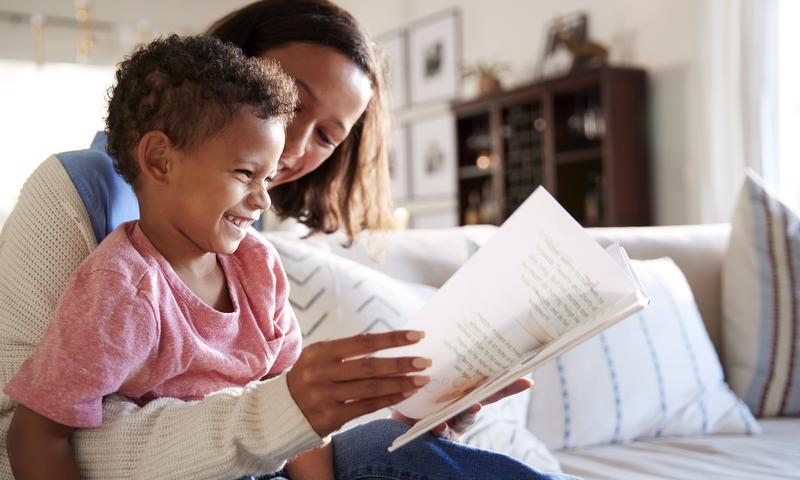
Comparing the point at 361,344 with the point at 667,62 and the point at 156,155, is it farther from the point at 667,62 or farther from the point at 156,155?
the point at 667,62

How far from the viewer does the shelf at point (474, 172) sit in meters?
4.93

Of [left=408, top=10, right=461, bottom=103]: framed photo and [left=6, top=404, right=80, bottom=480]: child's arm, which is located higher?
[left=408, top=10, right=461, bottom=103]: framed photo

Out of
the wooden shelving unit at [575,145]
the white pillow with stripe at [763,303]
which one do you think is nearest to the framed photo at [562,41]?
the wooden shelving unit at [575,145]

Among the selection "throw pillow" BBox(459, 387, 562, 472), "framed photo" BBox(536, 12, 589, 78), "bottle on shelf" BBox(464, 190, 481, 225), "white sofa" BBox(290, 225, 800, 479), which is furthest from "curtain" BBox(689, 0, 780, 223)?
"throw pillow" BBox(459, 387, 562, 472)

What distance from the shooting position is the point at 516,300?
2.45 feet

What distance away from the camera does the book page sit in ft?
2.36

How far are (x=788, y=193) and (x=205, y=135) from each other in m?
3.34

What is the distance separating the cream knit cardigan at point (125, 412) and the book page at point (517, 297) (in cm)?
13

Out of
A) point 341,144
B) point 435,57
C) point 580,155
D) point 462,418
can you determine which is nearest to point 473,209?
point 580,155

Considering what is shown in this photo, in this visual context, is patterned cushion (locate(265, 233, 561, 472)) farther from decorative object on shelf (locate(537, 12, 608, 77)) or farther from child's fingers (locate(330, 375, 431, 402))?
decorative object on shelf (locate(537, 12, 608, 77))

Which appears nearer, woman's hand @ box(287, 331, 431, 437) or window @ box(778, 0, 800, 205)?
woman's hand @ box(287, 331, 431, 437)

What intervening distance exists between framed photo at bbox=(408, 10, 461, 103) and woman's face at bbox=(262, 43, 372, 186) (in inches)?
169

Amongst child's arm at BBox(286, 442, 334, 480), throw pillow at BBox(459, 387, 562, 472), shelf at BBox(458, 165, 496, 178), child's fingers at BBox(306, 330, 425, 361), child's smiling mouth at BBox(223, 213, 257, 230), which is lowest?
throw pillow at BBox(459, 387, 562, 472)

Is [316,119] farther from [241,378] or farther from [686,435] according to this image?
[686,435]
